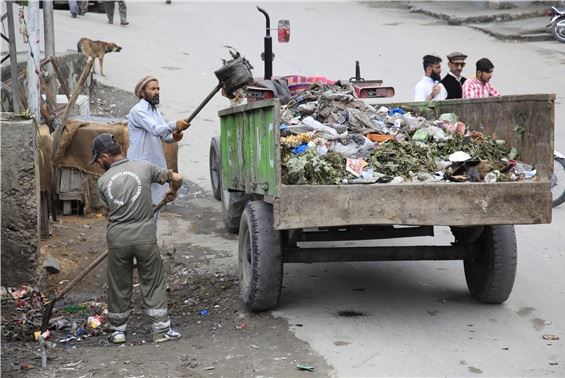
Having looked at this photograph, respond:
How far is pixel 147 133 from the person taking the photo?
28.0ft

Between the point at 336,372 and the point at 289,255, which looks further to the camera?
the point at 289,255

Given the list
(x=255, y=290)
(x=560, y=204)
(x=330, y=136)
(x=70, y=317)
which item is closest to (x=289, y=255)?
(x=255, y=290)

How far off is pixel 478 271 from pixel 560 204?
3568 mm

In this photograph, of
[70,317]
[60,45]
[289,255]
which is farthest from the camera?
[60,45]

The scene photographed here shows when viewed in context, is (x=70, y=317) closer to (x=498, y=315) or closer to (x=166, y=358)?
(x=166, y=358)

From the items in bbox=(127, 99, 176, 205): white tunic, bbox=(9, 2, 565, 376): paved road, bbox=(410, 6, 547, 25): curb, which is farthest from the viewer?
bbox=(410, 6, 547, 25): curb

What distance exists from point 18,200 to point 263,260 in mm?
2453

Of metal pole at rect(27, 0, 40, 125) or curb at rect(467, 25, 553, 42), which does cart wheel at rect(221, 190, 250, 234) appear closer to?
metal pole at rect(27, 0, 40, 125)

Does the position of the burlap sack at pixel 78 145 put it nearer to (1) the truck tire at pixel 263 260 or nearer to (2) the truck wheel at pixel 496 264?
(1) the truck tire at pixel 263 260

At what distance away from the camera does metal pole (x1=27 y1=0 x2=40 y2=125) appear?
32.9 ft

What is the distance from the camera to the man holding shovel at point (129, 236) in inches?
270

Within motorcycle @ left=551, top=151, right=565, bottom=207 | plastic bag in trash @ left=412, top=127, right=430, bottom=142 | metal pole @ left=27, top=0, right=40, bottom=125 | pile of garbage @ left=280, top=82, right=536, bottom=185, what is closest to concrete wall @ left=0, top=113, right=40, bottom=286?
metal pole @ left=27, top=0, right=40, bottom=125

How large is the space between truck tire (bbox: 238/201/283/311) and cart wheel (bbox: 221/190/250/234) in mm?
1513

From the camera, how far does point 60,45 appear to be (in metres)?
20.9
